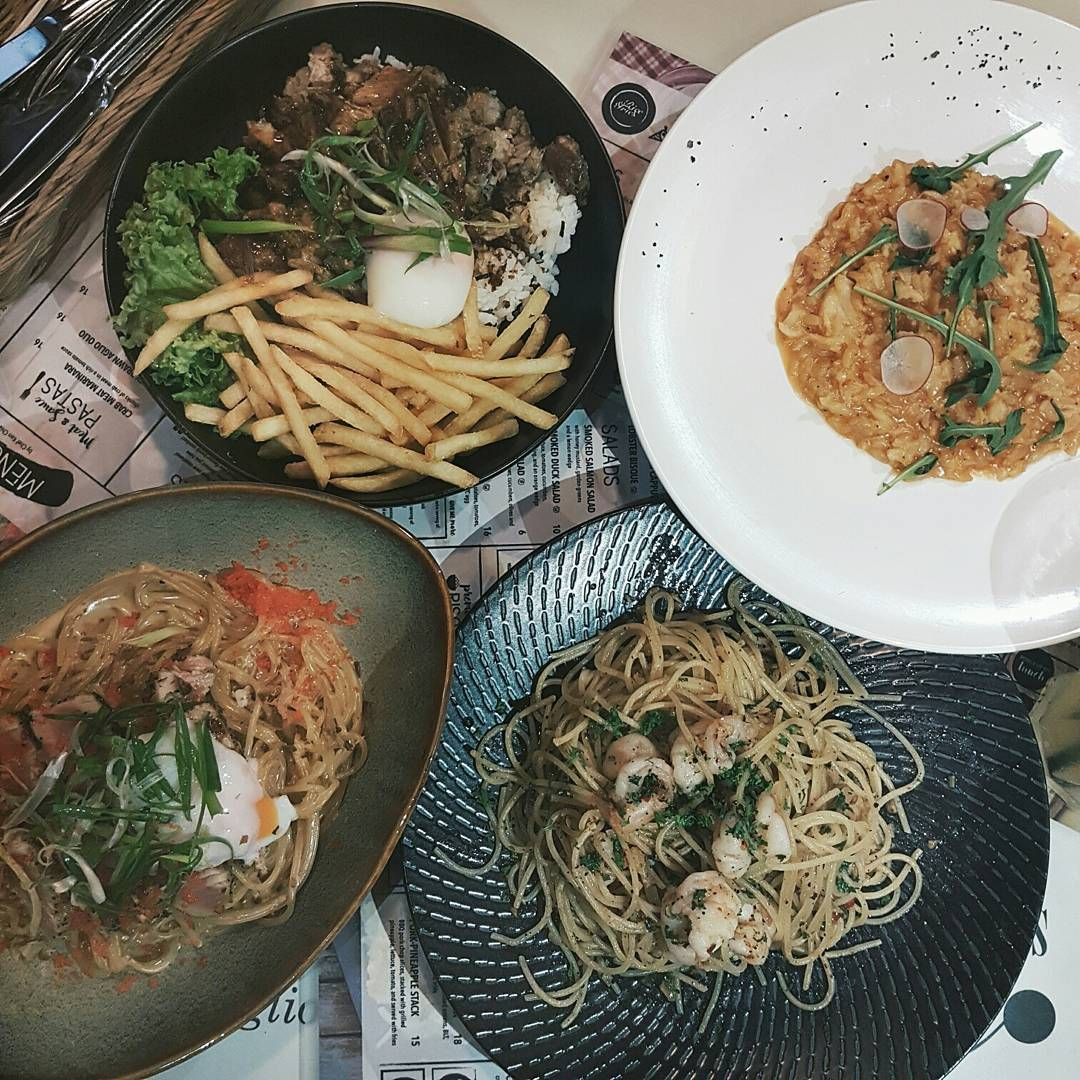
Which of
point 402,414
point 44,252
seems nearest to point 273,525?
point 402,414

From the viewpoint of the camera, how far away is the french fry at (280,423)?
1946 mm

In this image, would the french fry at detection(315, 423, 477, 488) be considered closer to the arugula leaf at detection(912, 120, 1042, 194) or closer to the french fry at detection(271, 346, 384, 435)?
the french fry at detection(271, 346, 384, 435)

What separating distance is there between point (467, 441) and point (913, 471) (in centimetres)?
100

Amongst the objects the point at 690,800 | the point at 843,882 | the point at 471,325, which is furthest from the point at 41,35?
the point at 843,882

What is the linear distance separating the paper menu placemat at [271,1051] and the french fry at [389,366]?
1.43m

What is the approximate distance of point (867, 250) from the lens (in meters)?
2.00

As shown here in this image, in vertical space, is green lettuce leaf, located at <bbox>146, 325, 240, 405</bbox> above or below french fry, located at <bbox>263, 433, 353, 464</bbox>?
above

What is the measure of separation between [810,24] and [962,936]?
81.8 inches

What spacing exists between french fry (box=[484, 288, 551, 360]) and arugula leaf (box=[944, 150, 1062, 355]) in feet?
2.97

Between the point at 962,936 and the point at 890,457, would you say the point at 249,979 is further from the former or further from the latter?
the point at 890,457

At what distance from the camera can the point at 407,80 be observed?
2107 millimetres

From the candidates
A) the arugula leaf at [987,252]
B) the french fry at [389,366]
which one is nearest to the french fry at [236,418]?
the french fry at [389,366]

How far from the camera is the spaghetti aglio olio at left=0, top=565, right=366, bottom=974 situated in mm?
1766

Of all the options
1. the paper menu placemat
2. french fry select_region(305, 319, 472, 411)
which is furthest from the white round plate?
the paper menu placemat
